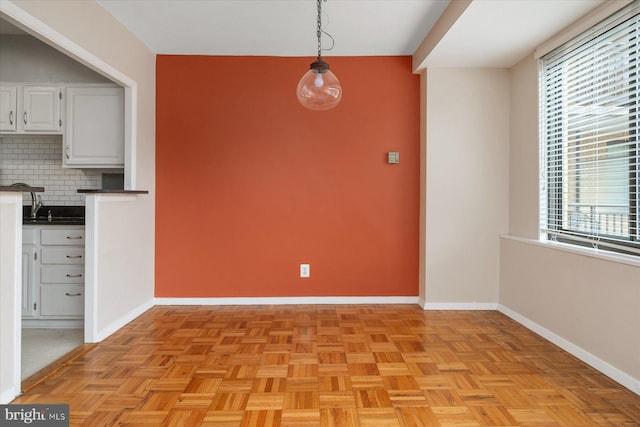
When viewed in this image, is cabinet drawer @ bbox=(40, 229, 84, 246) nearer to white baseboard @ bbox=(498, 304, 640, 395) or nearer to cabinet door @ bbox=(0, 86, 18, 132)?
cabinet door @ bbox=(0, 86, 18, 132)

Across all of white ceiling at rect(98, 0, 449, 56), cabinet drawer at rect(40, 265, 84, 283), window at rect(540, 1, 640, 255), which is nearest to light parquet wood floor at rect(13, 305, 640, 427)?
cabinet drawer at rect(40, 265, 84, 283)

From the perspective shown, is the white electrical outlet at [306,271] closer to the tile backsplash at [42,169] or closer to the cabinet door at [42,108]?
the tile backsplash at [42,169]

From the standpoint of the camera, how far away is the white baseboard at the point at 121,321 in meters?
3.18

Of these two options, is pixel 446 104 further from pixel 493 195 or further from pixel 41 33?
pixel 41 33

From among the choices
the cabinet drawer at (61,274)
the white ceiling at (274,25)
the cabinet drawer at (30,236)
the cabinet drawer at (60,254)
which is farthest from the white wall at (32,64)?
the cabinet drawer at (61,274)

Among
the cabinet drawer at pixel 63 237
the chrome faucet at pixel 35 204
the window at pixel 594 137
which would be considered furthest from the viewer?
the chrome faucet at pixel 35 204

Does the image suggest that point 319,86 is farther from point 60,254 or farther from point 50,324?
point 50,324

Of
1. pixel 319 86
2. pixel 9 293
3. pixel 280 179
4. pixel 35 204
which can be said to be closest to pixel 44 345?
pixel 9 293

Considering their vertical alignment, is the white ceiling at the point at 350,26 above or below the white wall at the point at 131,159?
above

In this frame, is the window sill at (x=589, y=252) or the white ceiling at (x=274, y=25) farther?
the white ceiling at (x=274, y=25)

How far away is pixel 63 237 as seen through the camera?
11.1 ft

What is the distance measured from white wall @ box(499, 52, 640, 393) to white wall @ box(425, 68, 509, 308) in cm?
12

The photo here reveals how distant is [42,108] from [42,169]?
712 mm

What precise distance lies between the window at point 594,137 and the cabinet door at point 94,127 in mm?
3771
